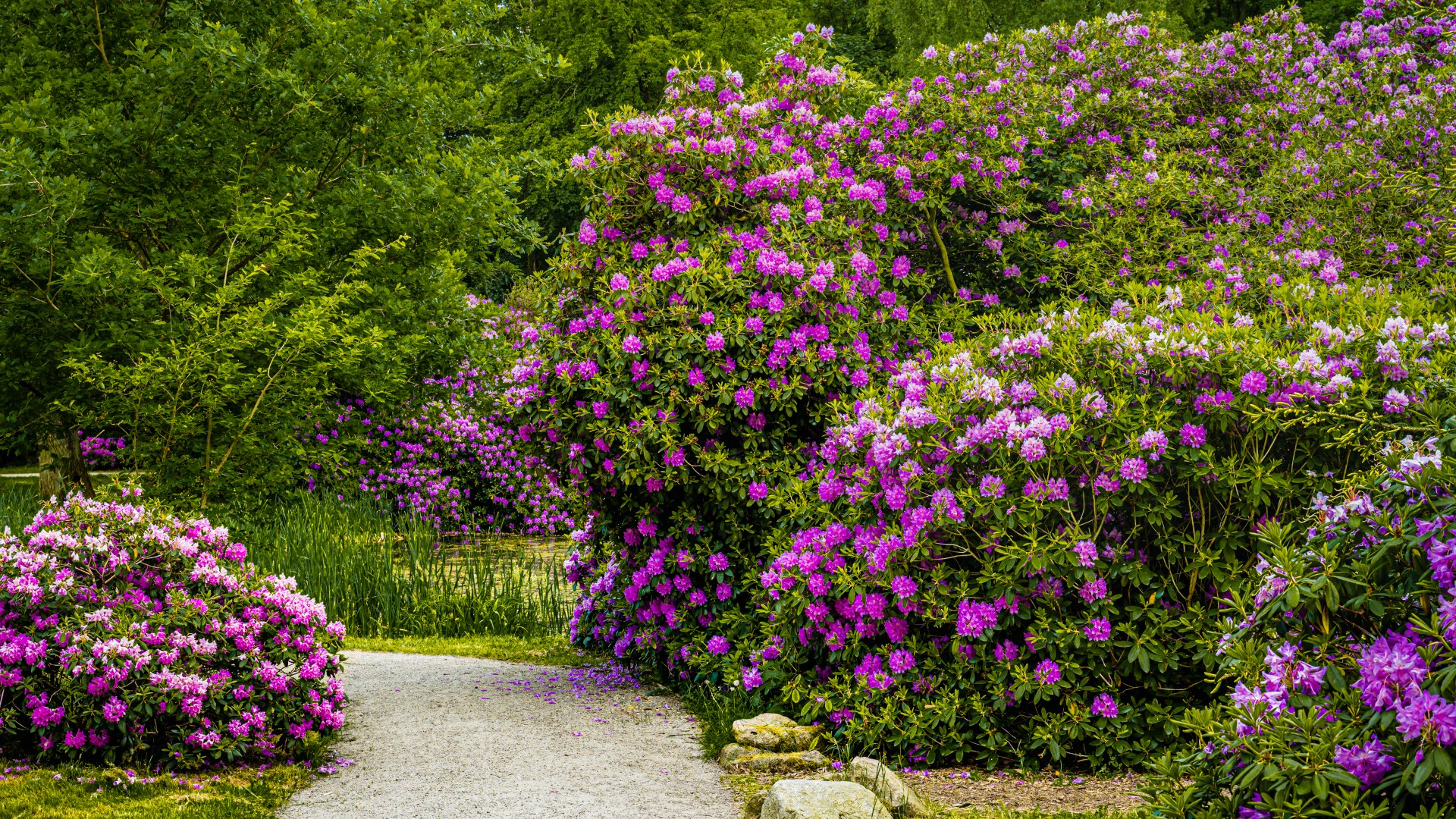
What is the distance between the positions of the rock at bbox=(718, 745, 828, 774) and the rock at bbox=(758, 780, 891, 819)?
825mm

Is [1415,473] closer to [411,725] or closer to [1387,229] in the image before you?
[411,725]

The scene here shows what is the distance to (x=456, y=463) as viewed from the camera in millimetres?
14273

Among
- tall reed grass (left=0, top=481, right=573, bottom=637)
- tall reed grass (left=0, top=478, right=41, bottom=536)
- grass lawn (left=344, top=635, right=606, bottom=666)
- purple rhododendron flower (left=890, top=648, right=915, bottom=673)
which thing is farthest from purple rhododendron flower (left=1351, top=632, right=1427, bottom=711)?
tall reed grass (left=0, top=478, right=41, bottom=536)

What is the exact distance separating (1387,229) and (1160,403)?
4612mm

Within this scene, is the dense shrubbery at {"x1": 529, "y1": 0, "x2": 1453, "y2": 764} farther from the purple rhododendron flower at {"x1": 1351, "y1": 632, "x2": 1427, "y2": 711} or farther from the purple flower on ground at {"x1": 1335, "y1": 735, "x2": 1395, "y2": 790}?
the purple flower on ground at {"x1": 1335, "y1": 735, "x2": 1395, "y2": 790}

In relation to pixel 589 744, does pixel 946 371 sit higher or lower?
higher

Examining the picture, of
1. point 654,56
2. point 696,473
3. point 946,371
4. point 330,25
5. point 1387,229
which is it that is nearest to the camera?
point 946,371

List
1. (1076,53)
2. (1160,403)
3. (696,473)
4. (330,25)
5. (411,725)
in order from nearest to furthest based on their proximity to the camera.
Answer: (1160,403)
(411,725)
(696,473)
(1076,53)
(330,25)

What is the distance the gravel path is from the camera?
484 cm

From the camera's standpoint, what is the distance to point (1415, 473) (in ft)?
8.87

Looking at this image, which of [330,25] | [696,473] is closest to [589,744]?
[696,473]

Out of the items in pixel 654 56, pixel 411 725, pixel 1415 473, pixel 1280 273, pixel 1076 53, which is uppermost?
pixel 654 56

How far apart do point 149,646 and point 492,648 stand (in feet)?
10.8

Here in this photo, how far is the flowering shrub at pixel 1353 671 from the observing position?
2488mm
